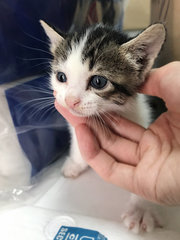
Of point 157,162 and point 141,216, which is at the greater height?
point 157,162

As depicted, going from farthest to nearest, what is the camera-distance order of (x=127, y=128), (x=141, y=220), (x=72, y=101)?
(x=127, y=128)
(x=141, y=220)
(x=72, y=101)

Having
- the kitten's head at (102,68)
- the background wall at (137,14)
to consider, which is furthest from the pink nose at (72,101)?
the background wall at (137,14)

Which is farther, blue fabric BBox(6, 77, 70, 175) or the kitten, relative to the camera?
blue fabric BBox(6, 77, 70, 175)

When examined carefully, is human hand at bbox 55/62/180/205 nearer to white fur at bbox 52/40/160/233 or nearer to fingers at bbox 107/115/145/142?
fingers at bbox 107/115/145/142

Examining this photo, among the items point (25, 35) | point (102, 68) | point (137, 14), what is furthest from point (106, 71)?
point (137, 14)

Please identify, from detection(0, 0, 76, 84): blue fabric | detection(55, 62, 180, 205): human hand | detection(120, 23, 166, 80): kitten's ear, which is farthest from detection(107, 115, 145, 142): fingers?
detection(0, 0, 76, 84): blue fabric

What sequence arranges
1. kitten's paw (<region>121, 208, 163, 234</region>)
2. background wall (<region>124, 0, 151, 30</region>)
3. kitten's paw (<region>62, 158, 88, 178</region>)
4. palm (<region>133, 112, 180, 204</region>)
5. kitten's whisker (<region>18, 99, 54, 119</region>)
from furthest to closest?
background wall (<region>124, 0, 151, 30</region>) → kitten's paw (<region>62, 158, 88, 178</region>) → kitten's whisker (<region>18, 99, 54, 119</region>) → kitten's paw (<region>121, 208, 163, 234</region>) → palm (<region>133, 112, 180, 204</region>)

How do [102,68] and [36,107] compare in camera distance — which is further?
[36,107]

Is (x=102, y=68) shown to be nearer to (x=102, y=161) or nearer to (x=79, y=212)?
(x=102, y=161)
